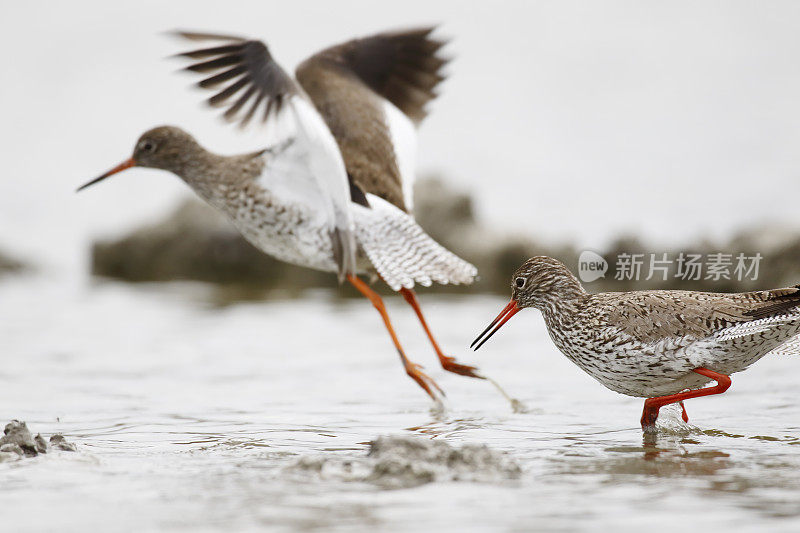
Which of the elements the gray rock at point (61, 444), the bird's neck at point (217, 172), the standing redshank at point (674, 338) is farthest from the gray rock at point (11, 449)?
the bird's neck at point (217, 172)

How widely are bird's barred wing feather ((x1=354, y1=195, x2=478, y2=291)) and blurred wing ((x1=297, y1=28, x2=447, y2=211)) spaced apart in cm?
25

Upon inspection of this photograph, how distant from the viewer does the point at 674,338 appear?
5715 millimetres

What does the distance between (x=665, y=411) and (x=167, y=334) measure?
531cm

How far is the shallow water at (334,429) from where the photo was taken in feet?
13.7

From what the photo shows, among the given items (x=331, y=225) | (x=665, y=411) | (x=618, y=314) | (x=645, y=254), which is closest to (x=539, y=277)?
(x=618, y=314)

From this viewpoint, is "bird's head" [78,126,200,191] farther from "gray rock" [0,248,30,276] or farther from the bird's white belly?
"gray rock" [0,248,30,276]

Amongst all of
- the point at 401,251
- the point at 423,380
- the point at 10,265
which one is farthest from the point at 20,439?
the point at 10,265

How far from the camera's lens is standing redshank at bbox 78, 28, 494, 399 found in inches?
271

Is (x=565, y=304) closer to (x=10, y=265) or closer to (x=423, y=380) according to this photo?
(x=423, y=380)

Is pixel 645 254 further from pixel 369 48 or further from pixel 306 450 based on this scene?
pixel 306 450

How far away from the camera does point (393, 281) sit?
279 inches
